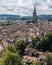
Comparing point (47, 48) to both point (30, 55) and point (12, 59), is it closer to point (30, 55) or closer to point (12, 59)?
point (30, 55)

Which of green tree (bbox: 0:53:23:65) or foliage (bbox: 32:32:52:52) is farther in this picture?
foliage (bbox: 32:32:52:52)

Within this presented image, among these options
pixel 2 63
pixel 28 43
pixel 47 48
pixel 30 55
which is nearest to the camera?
pixel 2 63

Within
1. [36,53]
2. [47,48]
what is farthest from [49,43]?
[36,53]

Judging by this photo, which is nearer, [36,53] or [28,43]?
[36,53]

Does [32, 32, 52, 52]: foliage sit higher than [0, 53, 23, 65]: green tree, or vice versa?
[0, 53, 23, 65]: green tree

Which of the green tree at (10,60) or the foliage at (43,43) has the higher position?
the green tree at (10,60)

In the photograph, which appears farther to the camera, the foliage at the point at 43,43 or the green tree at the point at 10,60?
the foliage at the point at 43,43

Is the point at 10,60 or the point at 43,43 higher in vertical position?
the point at 10,60

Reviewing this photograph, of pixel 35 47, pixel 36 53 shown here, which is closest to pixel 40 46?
pixel 35 47

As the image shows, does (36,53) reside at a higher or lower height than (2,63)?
lower

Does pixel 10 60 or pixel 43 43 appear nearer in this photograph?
pixel 10 60

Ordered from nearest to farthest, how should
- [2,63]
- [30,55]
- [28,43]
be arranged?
[2,63]
[30,55]
[28,43]
